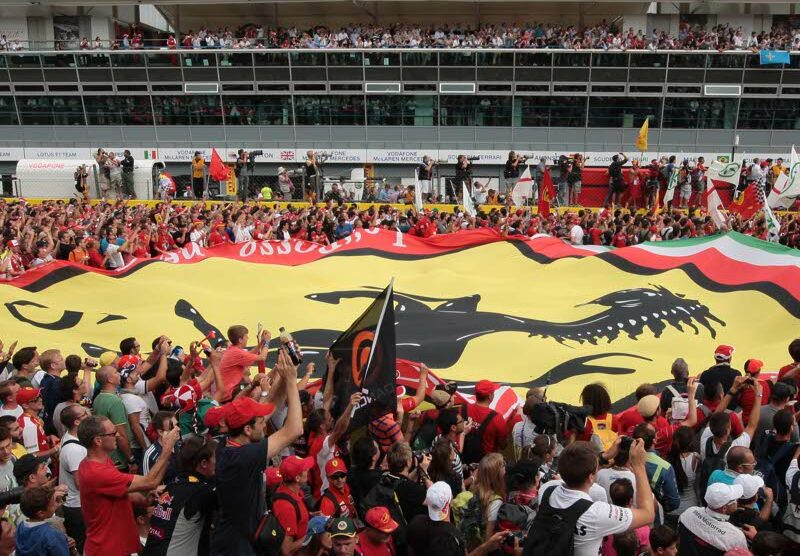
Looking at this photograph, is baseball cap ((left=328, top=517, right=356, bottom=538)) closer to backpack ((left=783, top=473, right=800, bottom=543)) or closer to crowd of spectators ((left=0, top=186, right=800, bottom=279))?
backpack ((left=783, top=473, right=800, bottom=543))

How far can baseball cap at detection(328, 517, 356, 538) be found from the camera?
4.60 m

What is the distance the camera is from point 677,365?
775cm

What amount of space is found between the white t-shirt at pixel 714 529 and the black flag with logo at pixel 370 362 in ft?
8.21

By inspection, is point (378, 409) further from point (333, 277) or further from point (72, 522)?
point (333, 277)

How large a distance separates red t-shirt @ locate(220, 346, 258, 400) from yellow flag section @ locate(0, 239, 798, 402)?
8.05 feet

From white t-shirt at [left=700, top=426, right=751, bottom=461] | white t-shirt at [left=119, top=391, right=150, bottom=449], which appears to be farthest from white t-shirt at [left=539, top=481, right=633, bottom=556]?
white t-shirt at [left=119, top=391, right=150, bottom=449]

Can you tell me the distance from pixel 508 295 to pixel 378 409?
261 inches

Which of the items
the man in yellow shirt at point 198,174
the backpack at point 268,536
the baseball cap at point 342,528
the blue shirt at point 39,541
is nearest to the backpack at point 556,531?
the baseball cap at point 342,528

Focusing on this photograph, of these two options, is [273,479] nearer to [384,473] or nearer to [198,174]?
[384,473]

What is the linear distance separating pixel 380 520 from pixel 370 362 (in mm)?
2025

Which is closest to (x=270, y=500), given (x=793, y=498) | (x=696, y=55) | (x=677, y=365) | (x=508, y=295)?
(x=793, y=498)

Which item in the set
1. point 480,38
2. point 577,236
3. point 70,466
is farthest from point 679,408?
point 480,38

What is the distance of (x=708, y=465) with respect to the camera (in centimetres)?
600

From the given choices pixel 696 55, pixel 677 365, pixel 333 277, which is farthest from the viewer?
pixel 696 55
